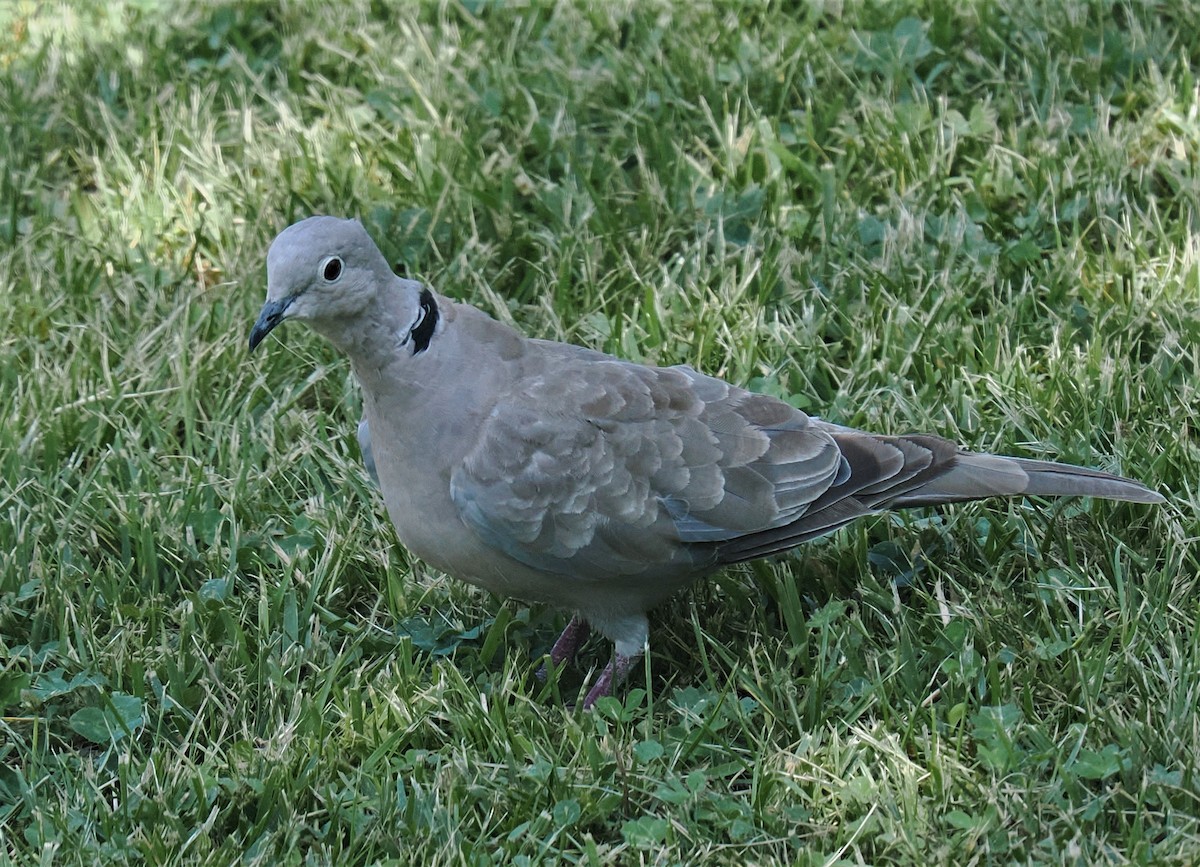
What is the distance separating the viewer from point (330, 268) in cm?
302

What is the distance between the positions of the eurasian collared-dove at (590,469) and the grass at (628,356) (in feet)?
0.73

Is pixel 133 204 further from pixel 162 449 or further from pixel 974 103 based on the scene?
pixel 974 103

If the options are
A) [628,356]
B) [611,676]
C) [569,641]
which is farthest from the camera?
[628,356]

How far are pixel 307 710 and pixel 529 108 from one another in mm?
2675

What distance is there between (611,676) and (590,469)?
0.51 m

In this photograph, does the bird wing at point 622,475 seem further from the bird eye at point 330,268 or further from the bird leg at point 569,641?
the bird eye at point 330,268

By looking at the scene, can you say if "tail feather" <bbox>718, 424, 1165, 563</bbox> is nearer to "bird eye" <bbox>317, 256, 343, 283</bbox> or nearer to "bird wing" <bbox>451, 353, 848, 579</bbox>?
"bird wing" <bbox>451, 353, 848, 579</bbox>

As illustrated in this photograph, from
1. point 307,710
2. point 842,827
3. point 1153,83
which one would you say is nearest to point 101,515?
point 307,710

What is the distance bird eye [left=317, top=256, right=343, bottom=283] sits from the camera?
3.00 metres

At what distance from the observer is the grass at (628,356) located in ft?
9.74

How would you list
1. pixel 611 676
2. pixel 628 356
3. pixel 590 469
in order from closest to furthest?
pixel 590 469
pixel 611 676
pixel 628 356

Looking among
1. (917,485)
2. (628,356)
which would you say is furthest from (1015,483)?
(628,356)

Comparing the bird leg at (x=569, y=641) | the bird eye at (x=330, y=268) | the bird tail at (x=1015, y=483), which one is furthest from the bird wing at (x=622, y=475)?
the bird eye at (x=330, y=268)

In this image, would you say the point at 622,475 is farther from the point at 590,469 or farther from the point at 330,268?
the point at 330,268
